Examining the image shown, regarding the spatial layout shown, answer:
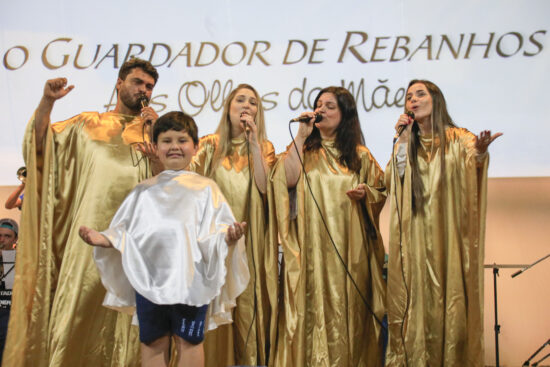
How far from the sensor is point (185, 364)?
7.84ft

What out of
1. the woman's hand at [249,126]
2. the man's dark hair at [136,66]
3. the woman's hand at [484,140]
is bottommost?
the woman's hand at [249,126]

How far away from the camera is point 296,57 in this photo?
4395mm

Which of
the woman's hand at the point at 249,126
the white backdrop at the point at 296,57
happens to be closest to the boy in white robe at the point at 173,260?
the woman's hand at the point at 249,126

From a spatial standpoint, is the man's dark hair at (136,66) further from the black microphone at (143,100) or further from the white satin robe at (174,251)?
the white satin robe at (174,251)

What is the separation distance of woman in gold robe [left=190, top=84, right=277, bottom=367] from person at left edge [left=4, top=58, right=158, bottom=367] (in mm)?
393

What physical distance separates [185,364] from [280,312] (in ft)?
3.04

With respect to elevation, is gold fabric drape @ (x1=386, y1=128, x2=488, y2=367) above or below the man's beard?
below

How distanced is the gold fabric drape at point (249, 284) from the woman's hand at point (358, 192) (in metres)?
0.45

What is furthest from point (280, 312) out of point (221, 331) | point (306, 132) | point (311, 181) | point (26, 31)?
point (26, 31)

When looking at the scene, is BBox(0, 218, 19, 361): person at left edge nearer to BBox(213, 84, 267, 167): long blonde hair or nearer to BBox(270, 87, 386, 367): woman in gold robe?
BBox(213, 84, 267, 167): long blonde hair

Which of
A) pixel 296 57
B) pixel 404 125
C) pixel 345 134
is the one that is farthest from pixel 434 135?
pixel 296 57

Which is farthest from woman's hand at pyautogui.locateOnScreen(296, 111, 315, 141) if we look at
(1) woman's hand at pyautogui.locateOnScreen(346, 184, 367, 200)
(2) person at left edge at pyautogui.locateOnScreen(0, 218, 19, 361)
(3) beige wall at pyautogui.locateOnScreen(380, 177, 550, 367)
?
(2) person at left edge at pyautogui.locateOnScreen(0, 218, 19, 361)

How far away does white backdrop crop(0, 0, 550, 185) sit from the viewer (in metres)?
4.23

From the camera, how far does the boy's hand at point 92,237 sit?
7.54 ft
